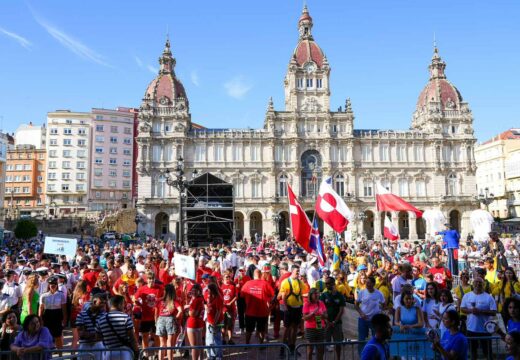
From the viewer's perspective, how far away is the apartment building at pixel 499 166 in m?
69.5

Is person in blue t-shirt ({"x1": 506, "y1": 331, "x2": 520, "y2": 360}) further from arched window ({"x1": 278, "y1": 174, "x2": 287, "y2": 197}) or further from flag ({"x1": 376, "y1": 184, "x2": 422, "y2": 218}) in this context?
arched window ({"x1": 278, "y1": 174, "x2": 287, "y2": 197})

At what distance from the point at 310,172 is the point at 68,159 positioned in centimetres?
4219

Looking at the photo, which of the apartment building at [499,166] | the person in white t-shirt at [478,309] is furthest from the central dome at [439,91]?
the person in white t-shirt at [478,309]

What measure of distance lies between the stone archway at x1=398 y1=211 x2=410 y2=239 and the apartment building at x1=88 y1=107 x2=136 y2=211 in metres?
43.2

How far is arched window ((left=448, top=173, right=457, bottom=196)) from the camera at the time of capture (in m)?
56.7

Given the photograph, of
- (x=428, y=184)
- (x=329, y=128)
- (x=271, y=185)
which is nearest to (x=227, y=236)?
(x=271, y=185)

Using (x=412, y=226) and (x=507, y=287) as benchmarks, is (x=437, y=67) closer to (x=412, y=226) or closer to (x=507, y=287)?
(x=412, y=226)

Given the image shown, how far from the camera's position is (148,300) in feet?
30.9

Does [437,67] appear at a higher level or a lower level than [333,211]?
higher

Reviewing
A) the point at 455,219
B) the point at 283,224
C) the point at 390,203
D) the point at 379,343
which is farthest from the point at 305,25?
the point at 379,343

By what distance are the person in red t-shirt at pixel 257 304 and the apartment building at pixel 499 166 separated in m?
68.3

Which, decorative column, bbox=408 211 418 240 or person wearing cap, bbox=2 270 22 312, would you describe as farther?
decorative column, bbox=408 211 418 240

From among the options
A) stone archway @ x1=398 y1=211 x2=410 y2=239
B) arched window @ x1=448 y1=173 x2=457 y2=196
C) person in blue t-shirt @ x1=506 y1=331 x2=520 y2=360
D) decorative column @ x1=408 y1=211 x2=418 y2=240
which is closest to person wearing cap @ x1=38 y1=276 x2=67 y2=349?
person in blue t-shirt @ x1=506 y1=331 x2=520 y2=360

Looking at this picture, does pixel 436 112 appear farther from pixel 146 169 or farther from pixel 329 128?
pixel 146 169
